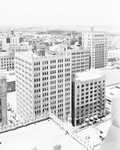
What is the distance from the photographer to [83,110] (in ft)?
10.6

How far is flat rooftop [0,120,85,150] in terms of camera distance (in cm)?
91

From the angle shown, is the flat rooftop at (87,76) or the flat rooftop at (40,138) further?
the flat rooftop at (87,76)

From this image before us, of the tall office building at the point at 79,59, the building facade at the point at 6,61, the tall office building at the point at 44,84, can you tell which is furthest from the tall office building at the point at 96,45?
the tall office building at the point at 44,84

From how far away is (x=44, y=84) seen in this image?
298cm

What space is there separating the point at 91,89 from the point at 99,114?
0.38 m

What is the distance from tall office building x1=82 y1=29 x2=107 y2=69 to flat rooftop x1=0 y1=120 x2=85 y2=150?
4652 millimetres

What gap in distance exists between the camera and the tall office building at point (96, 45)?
564cm

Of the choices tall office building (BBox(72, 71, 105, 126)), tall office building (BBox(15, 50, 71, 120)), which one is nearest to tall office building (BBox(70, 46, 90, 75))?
tall office building (BBox(72, 71, 105, 126))

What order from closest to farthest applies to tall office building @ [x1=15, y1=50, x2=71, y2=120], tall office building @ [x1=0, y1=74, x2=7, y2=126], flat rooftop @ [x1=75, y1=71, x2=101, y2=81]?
tall office building @ [x1=0, y1=74, x2=7, y2=126], tall office building @ [x1=15, y1=50, x2=71, y2=120], flat rooftop @ [x1=75, y1=71, x2=101, y2=81]

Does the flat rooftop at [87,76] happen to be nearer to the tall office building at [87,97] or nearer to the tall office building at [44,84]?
the tall office building at [87,97]

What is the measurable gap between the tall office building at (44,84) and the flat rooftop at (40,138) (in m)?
1.75

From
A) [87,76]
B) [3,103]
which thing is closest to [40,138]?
[3,103]

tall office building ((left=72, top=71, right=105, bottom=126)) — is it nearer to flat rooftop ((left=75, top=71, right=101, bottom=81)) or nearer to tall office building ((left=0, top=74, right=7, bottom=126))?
flat rooftop ((left=75, top=71, right=101, bottom=81))

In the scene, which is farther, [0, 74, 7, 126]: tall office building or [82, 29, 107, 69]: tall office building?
[82, 29, 107, 69]: tall office building
